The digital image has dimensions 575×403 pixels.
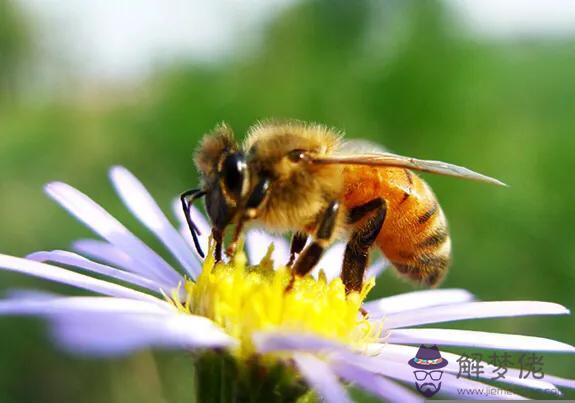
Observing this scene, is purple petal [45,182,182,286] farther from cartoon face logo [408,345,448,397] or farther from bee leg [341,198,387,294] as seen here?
cartoon face logo [408,345,448,397]

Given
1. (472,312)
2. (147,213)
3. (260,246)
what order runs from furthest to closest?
(260,246)
(147,213)
(472,312)

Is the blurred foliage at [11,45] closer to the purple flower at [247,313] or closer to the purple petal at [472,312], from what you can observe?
the purple flower at [247,313]

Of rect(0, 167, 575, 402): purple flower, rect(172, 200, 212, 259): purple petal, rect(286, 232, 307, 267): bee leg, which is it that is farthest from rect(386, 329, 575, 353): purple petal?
rect(172, 200, 212, 259): purple petal

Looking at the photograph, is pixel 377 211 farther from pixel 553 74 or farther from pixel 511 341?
pixel 553 74

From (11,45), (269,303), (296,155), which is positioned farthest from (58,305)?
(11,45)

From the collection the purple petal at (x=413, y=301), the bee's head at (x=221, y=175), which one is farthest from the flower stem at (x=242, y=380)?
the purple petal at (x=413, y=301)

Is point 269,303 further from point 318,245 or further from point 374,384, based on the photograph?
point 374,384

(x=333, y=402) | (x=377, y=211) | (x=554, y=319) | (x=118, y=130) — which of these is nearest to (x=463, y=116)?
(x=554, y=319)
